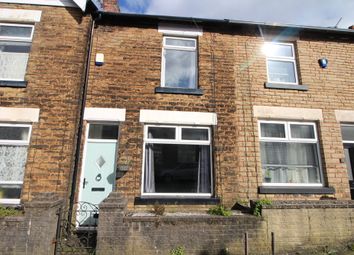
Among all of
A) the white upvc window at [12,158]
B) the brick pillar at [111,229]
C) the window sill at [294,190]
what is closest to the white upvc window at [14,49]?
the white upvc window at [12,158]

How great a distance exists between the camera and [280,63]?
7781 mm

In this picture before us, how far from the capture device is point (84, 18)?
7.08 meters

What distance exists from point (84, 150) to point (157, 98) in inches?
91.1

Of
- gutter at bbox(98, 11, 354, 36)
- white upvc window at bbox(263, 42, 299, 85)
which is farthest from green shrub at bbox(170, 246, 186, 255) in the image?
gutter at bbox(98, 11, 354, 36)

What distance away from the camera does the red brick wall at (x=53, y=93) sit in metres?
6.03

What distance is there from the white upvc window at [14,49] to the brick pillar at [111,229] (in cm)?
436

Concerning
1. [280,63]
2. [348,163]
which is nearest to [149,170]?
[280,63]

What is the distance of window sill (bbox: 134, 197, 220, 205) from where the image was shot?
6148mm

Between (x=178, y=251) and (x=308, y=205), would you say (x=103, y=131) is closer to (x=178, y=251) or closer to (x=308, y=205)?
(x=178, y=251)

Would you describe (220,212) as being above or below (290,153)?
below

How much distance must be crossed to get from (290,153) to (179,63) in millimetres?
4083

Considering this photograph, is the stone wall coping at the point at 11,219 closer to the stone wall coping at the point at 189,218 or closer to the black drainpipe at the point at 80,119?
the black drainpipe at the point at 80,119

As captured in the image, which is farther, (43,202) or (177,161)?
(177,161)

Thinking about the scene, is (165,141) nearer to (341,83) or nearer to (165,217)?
(165,217)
